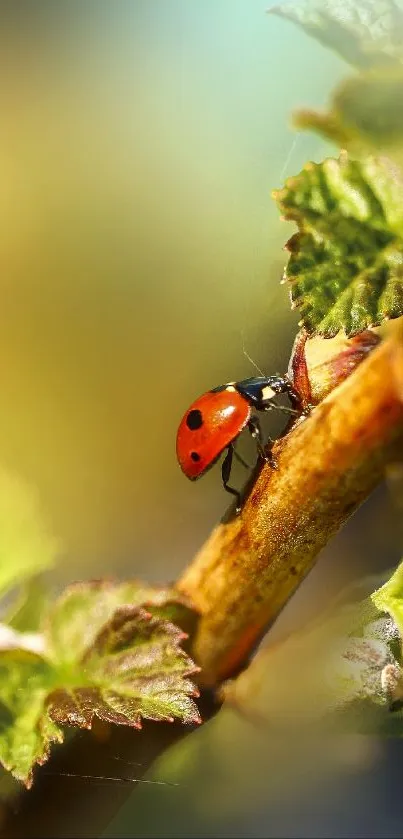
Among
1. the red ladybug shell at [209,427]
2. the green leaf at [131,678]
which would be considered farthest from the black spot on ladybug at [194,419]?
the green leaf at [131,678]

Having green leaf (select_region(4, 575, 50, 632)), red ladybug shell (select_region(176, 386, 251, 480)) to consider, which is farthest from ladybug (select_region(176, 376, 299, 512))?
green leaf (select_region(4, 575, 50, 632))

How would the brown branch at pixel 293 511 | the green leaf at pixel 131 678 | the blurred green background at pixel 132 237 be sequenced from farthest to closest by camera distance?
1. the blurred green background at pixel 132 237
2. the green leaf at pixel 131 678
3. the brown branch at pixel 293 511

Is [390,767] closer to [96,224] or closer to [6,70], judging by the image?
[96,224]

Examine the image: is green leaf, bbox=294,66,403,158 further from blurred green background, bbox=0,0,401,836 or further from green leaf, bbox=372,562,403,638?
green leaf, bbox=372,562,403,638

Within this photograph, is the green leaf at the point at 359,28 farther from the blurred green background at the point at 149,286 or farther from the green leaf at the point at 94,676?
the green leaf at the point at 94,676

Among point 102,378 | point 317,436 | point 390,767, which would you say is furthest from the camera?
point 102,378

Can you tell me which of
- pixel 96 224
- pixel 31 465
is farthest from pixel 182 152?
pixel 31 465
